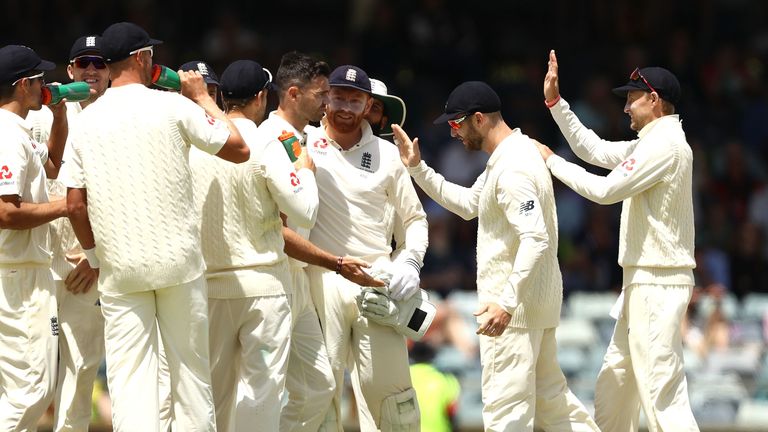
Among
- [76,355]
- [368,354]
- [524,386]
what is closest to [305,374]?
[368,354]

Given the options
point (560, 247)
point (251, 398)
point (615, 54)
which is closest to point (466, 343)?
point (560, 247)

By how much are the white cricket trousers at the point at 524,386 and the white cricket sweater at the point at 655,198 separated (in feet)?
2.13

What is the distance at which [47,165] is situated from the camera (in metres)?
7.61

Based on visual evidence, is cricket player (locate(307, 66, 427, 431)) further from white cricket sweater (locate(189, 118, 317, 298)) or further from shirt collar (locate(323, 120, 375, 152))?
white cricket sweater (locate(189, 118, 317, 298))

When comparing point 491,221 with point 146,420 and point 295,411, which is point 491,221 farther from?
point 146,420

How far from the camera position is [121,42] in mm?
6586

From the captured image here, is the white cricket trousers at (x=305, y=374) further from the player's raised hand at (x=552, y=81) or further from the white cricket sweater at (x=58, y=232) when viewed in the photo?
the player's raised hand at (x=552, y=81)

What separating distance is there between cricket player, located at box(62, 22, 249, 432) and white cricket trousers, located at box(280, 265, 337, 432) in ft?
2.69

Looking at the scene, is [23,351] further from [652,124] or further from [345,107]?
[652,124]

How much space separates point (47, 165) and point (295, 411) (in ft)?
6.34

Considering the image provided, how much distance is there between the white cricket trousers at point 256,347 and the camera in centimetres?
698

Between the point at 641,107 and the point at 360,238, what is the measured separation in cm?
173

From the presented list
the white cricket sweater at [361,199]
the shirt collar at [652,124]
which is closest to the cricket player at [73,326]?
the white cricket sweater at [361,199]

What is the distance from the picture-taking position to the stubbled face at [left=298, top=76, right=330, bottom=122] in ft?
24.2
